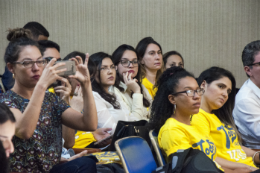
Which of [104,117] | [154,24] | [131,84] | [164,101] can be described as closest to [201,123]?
[164,101]

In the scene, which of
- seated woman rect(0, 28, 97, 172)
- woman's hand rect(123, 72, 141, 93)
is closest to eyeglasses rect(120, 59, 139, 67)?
woman's hand rect(123, 72, 141, 93)

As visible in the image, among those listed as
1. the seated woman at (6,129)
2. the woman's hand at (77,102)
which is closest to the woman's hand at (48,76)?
the seated woman at (6,129)

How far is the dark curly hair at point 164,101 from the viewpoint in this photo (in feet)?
6.40

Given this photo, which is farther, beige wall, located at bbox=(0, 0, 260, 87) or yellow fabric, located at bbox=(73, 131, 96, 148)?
beige wall, located at bbox=(0, 0, 260, 87)

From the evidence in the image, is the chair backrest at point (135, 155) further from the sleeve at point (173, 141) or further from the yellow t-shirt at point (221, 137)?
the yellow t-shirt at point (221, 137)

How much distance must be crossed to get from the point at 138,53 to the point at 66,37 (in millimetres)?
1203

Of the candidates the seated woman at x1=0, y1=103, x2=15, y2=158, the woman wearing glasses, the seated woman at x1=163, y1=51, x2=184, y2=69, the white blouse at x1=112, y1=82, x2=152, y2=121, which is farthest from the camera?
the seated woman at x1=163, y1=51, x2=184, y2=69

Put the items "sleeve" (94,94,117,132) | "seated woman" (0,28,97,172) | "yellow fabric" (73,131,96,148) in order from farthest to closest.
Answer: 1. "sleeve" (94,94,117,132)
2. "yellow fabric" (73,131,96,148)
3. "seated woman" (0,28,97,172)

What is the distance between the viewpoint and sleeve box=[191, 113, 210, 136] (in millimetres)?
2000

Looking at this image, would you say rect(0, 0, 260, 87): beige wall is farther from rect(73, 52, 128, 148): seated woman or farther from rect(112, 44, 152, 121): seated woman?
rect(73, 52, 128, 148): seated woman

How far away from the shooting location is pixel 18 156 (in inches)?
59.2

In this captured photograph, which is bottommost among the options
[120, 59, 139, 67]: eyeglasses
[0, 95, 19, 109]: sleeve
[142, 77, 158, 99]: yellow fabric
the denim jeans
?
the denim jeans

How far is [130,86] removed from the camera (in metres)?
3.02

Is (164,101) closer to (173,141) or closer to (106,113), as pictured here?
(173,141)
